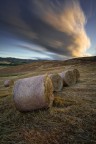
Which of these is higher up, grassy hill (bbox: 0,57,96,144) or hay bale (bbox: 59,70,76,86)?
hay bale (bbox: 59,70,76,86)

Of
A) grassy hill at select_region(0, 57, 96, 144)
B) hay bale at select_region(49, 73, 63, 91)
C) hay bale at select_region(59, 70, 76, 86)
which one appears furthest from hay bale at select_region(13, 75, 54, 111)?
hay bale at select_region(59, 70, 76, 86)

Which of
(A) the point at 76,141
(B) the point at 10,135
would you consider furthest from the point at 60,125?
(B) the point at 10,135

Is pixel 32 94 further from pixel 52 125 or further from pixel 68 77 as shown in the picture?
pixel 68 77

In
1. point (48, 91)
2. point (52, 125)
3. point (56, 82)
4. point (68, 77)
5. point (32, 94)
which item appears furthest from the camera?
point (68, 77)

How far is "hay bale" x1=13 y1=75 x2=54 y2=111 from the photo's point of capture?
25.0 feet

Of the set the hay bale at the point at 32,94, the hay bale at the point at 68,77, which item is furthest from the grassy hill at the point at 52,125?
the hay bale at the point at 68,77

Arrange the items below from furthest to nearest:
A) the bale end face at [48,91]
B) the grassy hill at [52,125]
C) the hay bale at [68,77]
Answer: the hay bale at [68,77] → the bale end face at [48,91] → the grassy hill at [52,125]

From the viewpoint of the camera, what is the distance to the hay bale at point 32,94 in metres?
7.61

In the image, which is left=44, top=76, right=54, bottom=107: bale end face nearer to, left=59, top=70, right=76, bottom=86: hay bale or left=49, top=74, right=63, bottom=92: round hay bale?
left=49, top=74, right=63, bottom=92: round hay bale

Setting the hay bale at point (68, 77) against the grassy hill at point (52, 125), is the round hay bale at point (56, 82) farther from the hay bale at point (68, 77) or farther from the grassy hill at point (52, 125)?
the grassy hill at point (52, 125)

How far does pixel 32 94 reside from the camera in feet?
25.2

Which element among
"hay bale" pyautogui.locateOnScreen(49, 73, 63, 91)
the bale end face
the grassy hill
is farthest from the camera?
"hay bale" pyautogui.locateOnScreen(49, 73, 63, 91)

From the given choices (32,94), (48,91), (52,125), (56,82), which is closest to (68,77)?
(56,82)

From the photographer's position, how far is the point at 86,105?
814 centimetres
